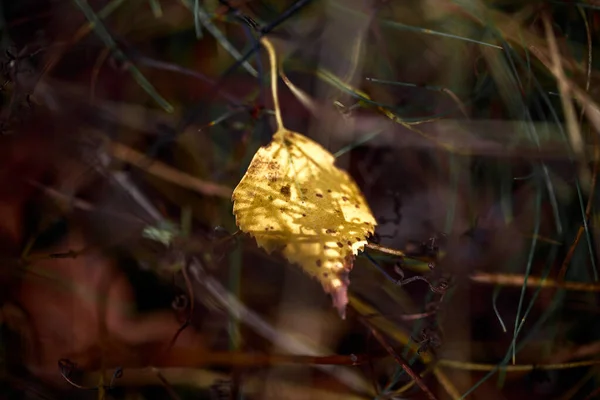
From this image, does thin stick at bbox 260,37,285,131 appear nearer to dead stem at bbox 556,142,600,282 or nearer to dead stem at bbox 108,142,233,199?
dead stem at bbox 108,142,233,199

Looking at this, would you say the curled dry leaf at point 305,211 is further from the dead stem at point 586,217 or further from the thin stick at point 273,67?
the dead stem at point 586,217

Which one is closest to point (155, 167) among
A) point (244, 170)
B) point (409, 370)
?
point (244, 170)

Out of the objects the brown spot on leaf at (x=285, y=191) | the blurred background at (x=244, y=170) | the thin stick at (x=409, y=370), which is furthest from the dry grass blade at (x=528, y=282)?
the brown spot on leaf at (x=285, y=191)

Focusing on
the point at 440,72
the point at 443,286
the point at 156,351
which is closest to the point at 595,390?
the point at 443,286

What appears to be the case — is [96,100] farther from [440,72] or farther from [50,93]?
[440,72]

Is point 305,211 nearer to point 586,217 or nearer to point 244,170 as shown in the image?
point 244,170

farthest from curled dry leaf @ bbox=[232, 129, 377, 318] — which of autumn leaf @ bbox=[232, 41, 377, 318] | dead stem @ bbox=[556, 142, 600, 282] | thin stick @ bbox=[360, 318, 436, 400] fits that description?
dead stem @ bbox=[556, 142, 600, 282]
